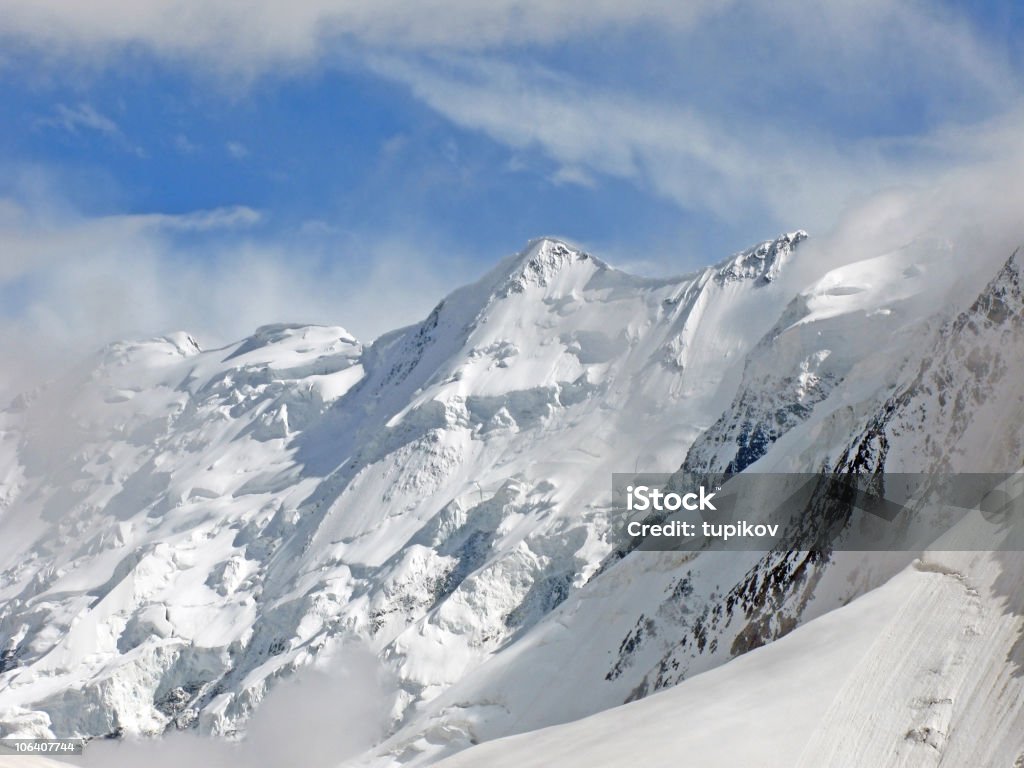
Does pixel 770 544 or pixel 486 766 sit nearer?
pixel 486 766

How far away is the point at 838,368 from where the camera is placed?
18062cm

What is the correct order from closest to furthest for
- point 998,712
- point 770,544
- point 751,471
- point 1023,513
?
point 998,712
point 1023,513
point 770,544
point 751,471

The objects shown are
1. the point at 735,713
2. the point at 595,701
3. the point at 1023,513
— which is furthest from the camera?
the point at 595,701

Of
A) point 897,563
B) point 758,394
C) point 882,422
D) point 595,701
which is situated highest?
point 758,394

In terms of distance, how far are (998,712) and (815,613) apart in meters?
36.1

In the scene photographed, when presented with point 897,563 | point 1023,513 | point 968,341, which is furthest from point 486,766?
point 968,341

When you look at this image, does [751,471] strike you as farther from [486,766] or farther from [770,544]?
[486,766]

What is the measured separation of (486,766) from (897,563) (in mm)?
37474

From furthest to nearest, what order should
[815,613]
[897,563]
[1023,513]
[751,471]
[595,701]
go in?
[751,471], [595,701], [815,613], [897,563], [1023,513]

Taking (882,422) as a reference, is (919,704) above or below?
below

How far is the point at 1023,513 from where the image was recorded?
65.4 m

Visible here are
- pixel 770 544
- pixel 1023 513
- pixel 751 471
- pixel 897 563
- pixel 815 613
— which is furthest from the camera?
pixel 751 471

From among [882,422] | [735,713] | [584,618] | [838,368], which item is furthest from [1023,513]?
[838,368]

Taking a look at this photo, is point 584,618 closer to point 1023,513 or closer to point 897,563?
point 897,563
